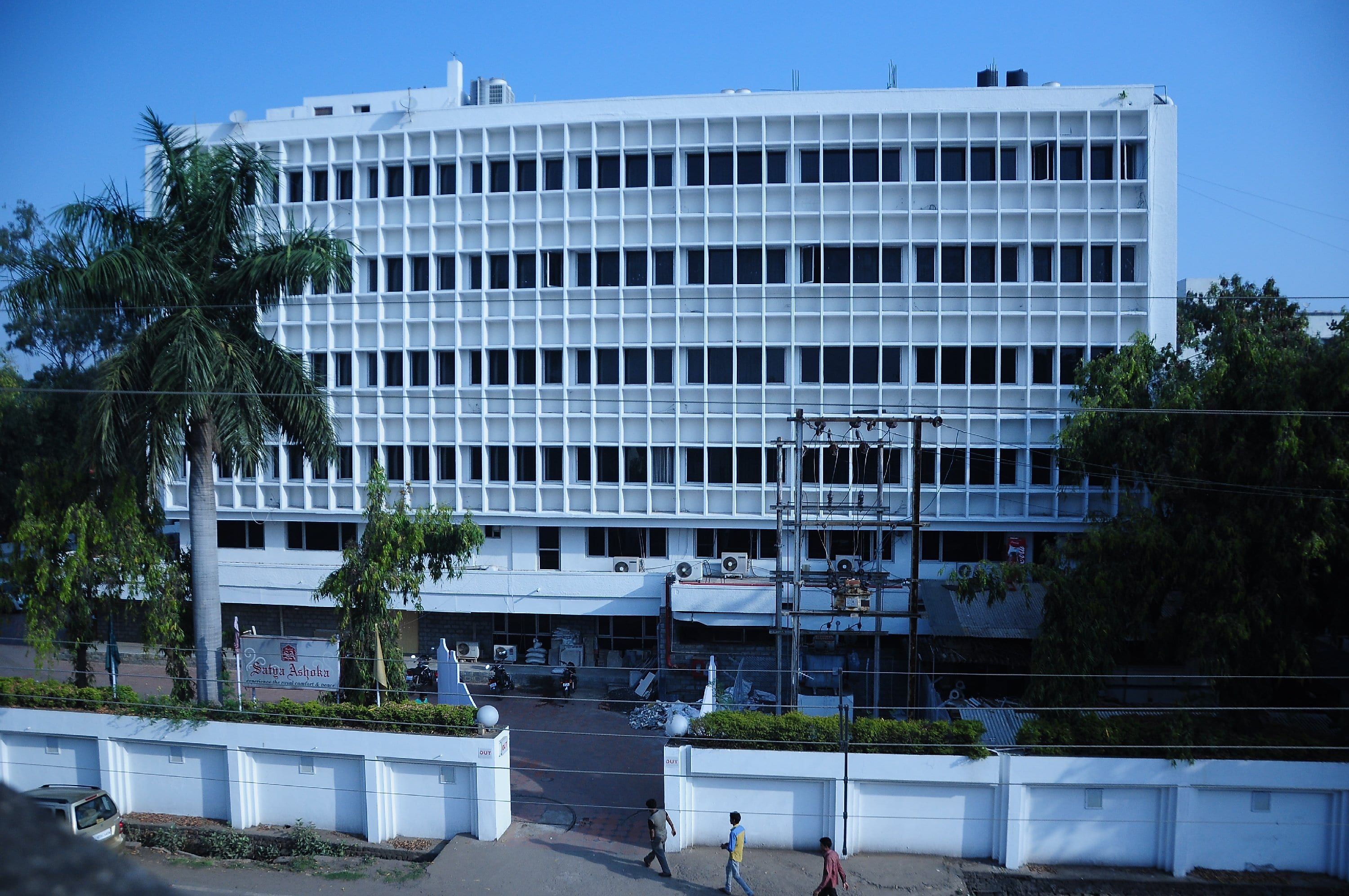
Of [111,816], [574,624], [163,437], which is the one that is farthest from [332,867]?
[574,624]

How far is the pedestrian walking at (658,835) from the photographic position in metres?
13.3

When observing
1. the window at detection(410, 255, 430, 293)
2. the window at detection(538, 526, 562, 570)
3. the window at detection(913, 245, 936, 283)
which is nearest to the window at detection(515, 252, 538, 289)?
the window at detection(410, 255, 430, 293)

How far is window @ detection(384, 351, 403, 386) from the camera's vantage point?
27219 mm

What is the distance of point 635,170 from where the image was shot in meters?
26.2

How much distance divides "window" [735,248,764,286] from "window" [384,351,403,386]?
1121 cm

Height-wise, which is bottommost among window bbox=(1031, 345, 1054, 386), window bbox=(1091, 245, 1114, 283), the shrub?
the shrub

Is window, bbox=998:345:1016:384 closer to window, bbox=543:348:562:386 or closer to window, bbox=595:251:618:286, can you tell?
window, bbox=595:251:618:286

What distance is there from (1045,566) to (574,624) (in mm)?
15133

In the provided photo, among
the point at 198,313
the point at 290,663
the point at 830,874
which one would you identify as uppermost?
the point at 198,313

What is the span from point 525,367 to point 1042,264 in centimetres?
1602

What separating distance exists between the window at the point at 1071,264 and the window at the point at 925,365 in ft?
14.4

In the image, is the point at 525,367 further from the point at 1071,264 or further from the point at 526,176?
the point at 1071,264

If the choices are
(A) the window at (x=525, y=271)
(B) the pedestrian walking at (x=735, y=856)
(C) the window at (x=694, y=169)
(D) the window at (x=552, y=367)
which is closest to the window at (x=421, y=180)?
(A) the window at (x=525, y=271)

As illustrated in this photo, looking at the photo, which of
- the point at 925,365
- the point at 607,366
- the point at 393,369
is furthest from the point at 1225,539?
the point at 393,369
